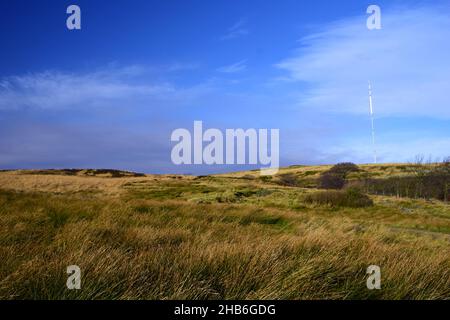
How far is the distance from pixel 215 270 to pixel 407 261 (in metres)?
2.86

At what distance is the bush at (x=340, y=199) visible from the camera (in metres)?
36.9

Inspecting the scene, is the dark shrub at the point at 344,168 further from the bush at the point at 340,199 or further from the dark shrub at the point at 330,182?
the bush at the point at 340,199

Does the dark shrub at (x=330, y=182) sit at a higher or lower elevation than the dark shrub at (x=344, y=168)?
lower

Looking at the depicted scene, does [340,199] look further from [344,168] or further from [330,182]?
[344,168]

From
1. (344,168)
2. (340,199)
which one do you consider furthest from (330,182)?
(340,199)

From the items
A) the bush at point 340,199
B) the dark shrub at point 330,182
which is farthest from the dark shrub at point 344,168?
the bush at point 340,199

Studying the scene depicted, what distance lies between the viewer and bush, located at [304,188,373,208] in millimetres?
36884

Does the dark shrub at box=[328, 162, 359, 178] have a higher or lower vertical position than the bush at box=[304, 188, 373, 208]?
higher

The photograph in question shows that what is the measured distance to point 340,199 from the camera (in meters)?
37.7

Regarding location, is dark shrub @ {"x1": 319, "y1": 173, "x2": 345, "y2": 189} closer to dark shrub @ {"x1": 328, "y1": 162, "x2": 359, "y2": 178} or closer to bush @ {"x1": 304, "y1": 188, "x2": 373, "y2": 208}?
dark shrub @ {"x1": 328, "y1": 162, "x2": 359, "y2": 178}

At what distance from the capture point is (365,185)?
231 ft

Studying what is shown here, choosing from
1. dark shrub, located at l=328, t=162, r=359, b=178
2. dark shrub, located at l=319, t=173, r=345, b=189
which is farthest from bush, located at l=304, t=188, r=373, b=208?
dark shrub, located at l=328, t=162, r=359, b=178

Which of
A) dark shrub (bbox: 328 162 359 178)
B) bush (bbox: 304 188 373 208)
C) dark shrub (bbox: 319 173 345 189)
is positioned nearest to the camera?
bush (bbox: 304 188 373 208)
